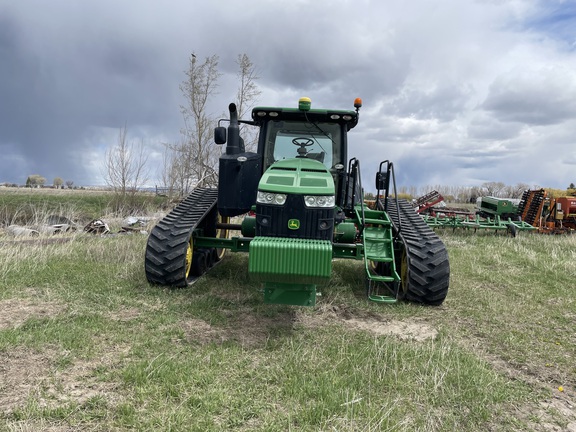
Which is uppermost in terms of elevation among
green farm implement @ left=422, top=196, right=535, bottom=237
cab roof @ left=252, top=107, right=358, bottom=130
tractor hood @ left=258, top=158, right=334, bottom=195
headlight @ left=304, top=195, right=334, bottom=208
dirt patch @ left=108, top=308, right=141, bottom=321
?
cab roof @ left=252, top=107, right=358, bottom=130

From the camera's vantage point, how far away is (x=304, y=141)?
6.54 meters

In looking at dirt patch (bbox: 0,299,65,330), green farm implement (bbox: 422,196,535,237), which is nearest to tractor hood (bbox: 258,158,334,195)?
dirt patch (bbox: 0,299,65,330)

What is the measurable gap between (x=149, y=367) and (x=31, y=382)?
845 mm

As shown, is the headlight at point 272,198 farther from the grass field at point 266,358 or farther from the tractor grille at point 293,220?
the grass field at point 266,358

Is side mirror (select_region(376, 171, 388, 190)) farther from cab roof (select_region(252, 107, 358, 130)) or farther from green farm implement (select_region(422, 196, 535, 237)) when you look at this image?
green farm implement (select_region(422, 196, 535, 237))

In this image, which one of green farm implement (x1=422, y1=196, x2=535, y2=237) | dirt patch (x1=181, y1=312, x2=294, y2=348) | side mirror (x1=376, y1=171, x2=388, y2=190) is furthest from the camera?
green farm implement (x1=422, y1=196, x2=535, y2=237)

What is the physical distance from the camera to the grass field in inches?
117

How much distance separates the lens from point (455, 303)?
20.2 ft

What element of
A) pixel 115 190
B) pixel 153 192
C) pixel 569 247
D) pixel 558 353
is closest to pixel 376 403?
pixel 558 353

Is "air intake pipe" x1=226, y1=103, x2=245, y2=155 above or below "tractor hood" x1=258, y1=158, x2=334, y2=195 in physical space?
above

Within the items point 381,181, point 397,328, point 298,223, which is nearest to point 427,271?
point 397,328

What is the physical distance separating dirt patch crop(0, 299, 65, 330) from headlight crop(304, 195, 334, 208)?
3.08 meters

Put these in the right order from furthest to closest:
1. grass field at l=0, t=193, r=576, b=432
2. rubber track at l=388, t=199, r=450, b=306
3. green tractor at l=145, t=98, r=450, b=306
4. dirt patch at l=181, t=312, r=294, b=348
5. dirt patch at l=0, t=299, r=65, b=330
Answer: rubber track at l=388, t=199, r=450, b=306, dirt patch at l=0, t=299, r=65, b=330, green tractor at l=145, t=98, r=450, b=306, dirt patch at l=181, t=312, r=294, b=348, grass field at l=0, t=193, r=576, b=432

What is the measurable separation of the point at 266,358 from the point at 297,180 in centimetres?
198
